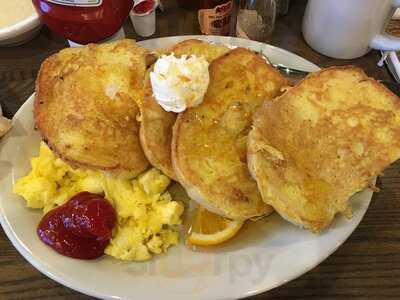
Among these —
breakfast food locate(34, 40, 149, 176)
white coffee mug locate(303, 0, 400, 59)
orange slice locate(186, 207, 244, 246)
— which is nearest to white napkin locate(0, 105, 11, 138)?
breakfast food locate(34, 40, 149, 176)

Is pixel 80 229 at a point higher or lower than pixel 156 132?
lower

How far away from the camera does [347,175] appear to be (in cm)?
132

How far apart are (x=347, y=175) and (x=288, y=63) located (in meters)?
0.54

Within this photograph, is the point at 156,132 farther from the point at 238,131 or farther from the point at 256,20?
the point at 256,20

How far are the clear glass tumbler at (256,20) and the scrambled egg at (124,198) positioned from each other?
87cm

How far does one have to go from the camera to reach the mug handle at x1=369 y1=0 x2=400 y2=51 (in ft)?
5.69

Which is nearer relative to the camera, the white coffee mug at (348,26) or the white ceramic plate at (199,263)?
the white ceramic plate at (199,263)

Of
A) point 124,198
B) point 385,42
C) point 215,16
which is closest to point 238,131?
point 124,198

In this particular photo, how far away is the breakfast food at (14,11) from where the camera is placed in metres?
1.95

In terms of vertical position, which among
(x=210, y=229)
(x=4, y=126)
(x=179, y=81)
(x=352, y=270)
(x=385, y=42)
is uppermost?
(x=179, y=81)

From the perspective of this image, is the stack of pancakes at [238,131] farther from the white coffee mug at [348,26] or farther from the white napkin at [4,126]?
the white coffee mug at [348,26]

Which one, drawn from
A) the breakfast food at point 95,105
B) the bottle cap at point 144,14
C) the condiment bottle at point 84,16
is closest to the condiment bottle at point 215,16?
the bottle cap at point 144,14

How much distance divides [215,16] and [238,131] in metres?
0.70

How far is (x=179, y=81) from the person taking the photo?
127 centimetres
